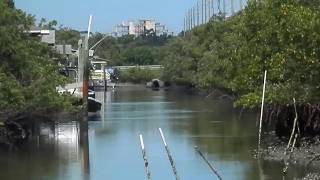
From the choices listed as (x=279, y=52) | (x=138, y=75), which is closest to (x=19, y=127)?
(x=279, y=52)

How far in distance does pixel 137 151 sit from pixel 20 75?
692cm

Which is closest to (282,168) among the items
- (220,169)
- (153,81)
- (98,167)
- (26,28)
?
(220,169)

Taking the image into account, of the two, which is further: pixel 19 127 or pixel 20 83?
pixel 19 127

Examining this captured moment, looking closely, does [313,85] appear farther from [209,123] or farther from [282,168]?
[209,123]

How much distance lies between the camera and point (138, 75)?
147250 millimetres

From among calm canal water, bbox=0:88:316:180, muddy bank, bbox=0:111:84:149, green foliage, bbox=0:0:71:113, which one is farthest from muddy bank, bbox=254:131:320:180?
muddy bank, bbox=0:111:84:149

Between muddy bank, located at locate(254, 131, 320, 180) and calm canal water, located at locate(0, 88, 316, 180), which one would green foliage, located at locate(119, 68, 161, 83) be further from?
muddy bank, located at locate(254, 131, 320, 180)

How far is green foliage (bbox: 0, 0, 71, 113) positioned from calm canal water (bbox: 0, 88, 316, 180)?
7.81 feet

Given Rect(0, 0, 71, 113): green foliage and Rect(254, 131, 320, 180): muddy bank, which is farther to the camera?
Rect(0, 0, 71, 113): green foliage

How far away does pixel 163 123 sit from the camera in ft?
166

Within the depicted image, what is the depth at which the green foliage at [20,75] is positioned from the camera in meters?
33.0

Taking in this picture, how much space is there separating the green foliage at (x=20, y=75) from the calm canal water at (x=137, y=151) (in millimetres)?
2380

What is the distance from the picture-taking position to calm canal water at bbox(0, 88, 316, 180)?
2725 centimetres

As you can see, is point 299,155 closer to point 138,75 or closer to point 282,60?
point 282,60
